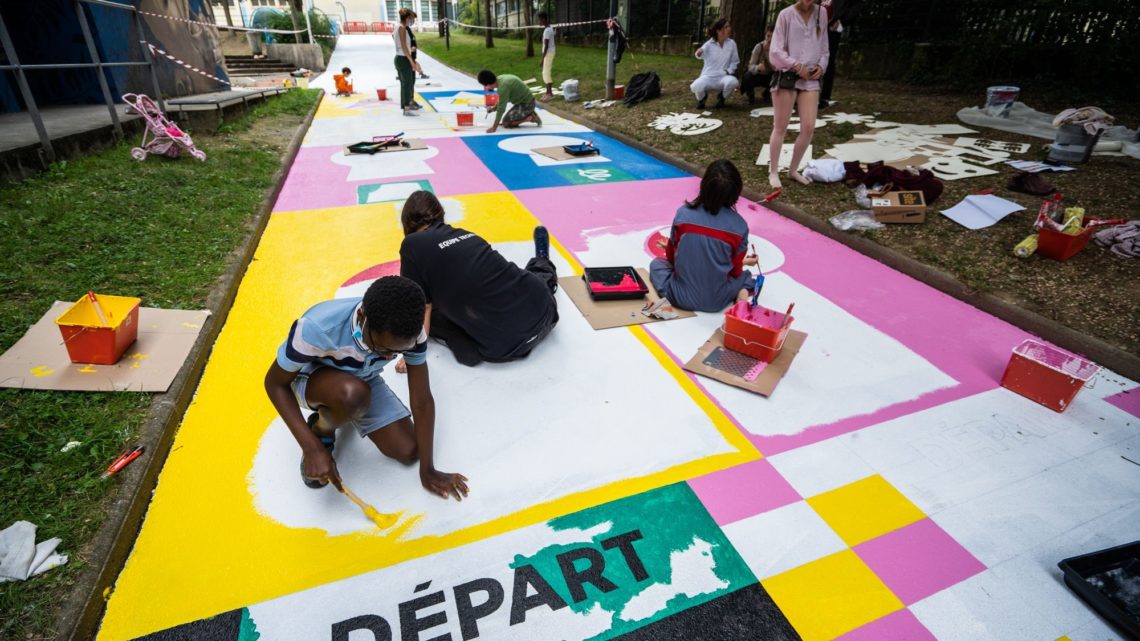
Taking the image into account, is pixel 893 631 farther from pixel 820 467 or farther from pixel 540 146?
pixel 540 146

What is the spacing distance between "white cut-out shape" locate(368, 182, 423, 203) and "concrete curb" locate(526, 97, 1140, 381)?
Answer: 4.14m

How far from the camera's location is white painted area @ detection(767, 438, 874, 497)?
244 cm

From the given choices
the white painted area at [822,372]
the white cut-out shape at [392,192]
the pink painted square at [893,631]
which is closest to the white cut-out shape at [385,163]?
the white cut-out shape at [392,192]

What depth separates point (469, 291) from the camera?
303cm

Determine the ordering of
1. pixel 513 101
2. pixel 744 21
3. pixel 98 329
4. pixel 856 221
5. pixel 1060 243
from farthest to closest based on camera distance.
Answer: pixel 744 21, pixel 513 101, pixel 856 221, pixel 1060 243, pixel 98 329

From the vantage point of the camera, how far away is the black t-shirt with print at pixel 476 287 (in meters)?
2.91

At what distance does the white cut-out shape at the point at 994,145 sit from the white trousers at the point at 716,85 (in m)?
3.84

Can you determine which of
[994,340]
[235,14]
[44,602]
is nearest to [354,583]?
[44,602]

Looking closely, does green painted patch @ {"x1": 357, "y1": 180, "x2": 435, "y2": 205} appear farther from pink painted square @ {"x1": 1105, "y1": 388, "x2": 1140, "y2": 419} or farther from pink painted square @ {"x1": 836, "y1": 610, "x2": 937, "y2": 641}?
pink painted square @ {"x1": 1105, "y1": 388, "x2": 1140, "y2": 419}

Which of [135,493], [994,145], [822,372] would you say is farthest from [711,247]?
[994,145]

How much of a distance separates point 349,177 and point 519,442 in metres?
5.68

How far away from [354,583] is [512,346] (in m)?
1.55

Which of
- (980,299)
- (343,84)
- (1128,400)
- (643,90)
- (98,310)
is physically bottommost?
(1128,400)

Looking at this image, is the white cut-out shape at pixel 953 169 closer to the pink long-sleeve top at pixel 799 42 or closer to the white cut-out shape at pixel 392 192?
the pink long-sleeve top at pixel 799 42
